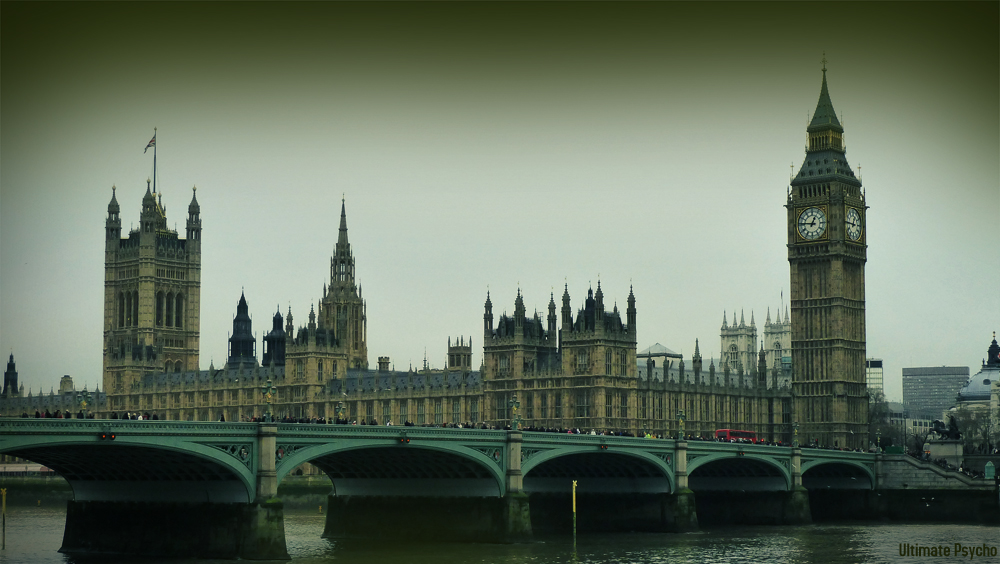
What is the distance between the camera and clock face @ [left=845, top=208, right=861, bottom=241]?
15975cm

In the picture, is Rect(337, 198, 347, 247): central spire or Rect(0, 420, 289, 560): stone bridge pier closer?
Rect(0, 420, 289, 560): stone bridge pier

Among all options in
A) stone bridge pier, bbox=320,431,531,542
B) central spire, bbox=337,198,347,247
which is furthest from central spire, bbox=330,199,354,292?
stone bridge pier, bbox=320,431,531,542

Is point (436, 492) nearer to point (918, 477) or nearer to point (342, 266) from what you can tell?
point (918, 477)

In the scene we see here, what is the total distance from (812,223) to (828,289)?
7.12 m

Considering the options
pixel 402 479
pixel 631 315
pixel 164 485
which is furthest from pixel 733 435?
pixel 164 485

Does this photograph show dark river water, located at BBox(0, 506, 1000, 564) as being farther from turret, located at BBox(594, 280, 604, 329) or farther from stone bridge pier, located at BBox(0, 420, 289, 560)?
turret, located at BBox(594, 280, 604, 329)

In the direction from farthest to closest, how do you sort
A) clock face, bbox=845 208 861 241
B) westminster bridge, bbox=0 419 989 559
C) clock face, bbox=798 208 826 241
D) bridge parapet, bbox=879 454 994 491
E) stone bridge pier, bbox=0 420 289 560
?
1. clock face, bbox=845 208 861 241
2. clock face, bbox=798 208 826 241
3. bridge parapet, bbox=879 454 994 491
4. westminster bridge, bbox=0 419 989 559
5. stone bridge pier, bbox=0 420 289 560

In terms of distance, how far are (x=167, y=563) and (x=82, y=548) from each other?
839 cm

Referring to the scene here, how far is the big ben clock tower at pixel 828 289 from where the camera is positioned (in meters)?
158

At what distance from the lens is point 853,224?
160875 mm

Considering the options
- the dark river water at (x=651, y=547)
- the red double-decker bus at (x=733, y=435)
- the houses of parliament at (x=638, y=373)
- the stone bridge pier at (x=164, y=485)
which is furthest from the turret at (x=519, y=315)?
the stone bridge pier at (x=164, y=485)

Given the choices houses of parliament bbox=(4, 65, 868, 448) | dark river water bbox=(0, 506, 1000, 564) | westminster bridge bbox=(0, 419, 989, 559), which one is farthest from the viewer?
houses of parliament bbox=(4, 65, 868, 448)

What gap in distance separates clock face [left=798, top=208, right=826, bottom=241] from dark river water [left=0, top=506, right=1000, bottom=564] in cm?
5533

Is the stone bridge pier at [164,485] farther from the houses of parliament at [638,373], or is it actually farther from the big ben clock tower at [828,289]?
the big ben clock tower at [828,289]
